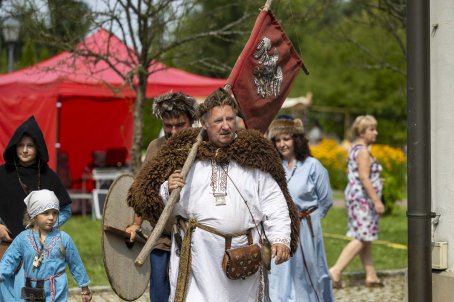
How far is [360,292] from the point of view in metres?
9.66

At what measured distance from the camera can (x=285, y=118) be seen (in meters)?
7.97

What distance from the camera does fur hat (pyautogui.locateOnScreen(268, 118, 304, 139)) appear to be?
787cm

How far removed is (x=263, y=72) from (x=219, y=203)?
3.30 feet

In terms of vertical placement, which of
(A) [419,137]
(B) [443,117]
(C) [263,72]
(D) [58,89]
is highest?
(D) [58,89]

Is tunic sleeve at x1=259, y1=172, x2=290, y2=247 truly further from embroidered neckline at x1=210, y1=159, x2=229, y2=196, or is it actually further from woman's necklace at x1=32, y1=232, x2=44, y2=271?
woman's necklace at x1=32, y1=232, x2=44, y2=271

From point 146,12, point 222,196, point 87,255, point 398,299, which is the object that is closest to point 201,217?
point 222,196

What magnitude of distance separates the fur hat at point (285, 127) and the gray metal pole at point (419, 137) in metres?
2.65

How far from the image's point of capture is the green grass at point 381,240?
11.8 metres

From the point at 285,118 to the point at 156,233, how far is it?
3525mm

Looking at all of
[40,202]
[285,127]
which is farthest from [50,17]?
[40,202]

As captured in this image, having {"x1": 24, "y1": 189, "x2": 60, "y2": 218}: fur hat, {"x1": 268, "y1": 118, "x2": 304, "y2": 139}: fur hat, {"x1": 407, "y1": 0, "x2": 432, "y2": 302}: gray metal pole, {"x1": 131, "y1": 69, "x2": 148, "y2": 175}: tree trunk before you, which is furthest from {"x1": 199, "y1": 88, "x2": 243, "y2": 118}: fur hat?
{"x1": 131, "y1": 69, "x2": 148, "y2": 175}: tree trunk

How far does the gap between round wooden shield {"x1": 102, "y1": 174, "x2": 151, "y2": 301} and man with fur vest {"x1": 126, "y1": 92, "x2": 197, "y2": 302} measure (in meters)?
0.10

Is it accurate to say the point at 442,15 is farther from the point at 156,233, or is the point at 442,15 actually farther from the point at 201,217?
the point at 156,233

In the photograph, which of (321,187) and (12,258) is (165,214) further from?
(321,187)
